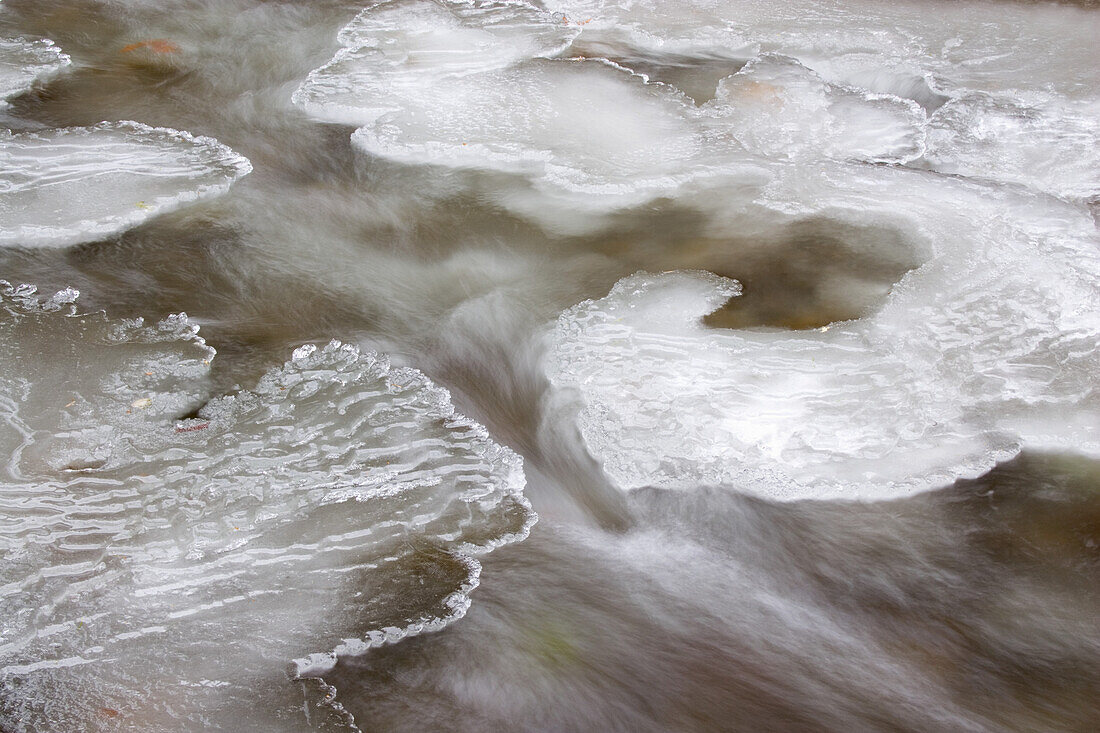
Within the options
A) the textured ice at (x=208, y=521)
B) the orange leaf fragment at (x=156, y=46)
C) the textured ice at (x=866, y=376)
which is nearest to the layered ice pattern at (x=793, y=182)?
the textured ice at (x=866, y=376)

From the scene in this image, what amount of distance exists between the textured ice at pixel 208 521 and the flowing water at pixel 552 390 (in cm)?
1

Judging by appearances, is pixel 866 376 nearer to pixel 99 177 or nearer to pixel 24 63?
pixel 99 177

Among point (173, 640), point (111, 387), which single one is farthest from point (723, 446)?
point (111, 387)

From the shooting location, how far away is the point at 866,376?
107 inches

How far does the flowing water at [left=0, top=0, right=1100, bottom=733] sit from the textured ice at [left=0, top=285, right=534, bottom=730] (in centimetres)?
1

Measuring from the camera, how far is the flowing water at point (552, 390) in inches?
78.5

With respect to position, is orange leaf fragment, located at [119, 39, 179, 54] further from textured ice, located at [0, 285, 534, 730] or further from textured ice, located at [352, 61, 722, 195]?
textured ice, located at [0, 285, 534, 730]

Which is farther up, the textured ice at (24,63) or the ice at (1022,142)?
the ice at (1022,142)

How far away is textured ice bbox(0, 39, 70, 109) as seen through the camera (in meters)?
4.26

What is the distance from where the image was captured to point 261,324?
2963 mm

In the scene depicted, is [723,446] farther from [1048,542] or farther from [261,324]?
[261,324]

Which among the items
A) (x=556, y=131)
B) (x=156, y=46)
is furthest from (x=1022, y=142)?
(x=156, y=46)

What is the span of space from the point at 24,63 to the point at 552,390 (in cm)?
370

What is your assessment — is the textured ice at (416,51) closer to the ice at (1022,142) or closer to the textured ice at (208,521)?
the textured ice at (208,521)
